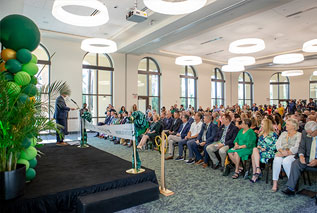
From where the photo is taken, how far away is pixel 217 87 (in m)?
17.6

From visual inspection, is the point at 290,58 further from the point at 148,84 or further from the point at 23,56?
the point at 23,56

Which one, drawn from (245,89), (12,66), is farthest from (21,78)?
(245,89)

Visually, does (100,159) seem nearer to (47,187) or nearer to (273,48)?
(47,187)

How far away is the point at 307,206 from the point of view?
2.97 metres

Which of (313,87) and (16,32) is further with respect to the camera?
(313,87)

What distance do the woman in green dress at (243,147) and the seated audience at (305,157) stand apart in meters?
0.85


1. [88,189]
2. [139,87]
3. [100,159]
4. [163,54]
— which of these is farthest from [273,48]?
[88,189]

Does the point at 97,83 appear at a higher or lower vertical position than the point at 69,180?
higher

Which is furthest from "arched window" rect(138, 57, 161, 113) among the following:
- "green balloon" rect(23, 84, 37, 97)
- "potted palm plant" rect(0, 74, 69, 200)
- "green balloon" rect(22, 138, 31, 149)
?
"potted palm plant" rect(0, 74, 69, 200)

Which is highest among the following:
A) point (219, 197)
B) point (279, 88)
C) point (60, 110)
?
point (279, 88)

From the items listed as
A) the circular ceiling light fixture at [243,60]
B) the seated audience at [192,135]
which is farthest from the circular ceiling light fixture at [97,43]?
the circular ceiling light fixture at [243,60]

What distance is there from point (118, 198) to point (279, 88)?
809 inches

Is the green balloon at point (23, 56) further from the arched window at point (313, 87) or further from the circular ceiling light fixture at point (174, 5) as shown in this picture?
the arched window at point (313, 87)

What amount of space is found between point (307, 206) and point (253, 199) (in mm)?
661
